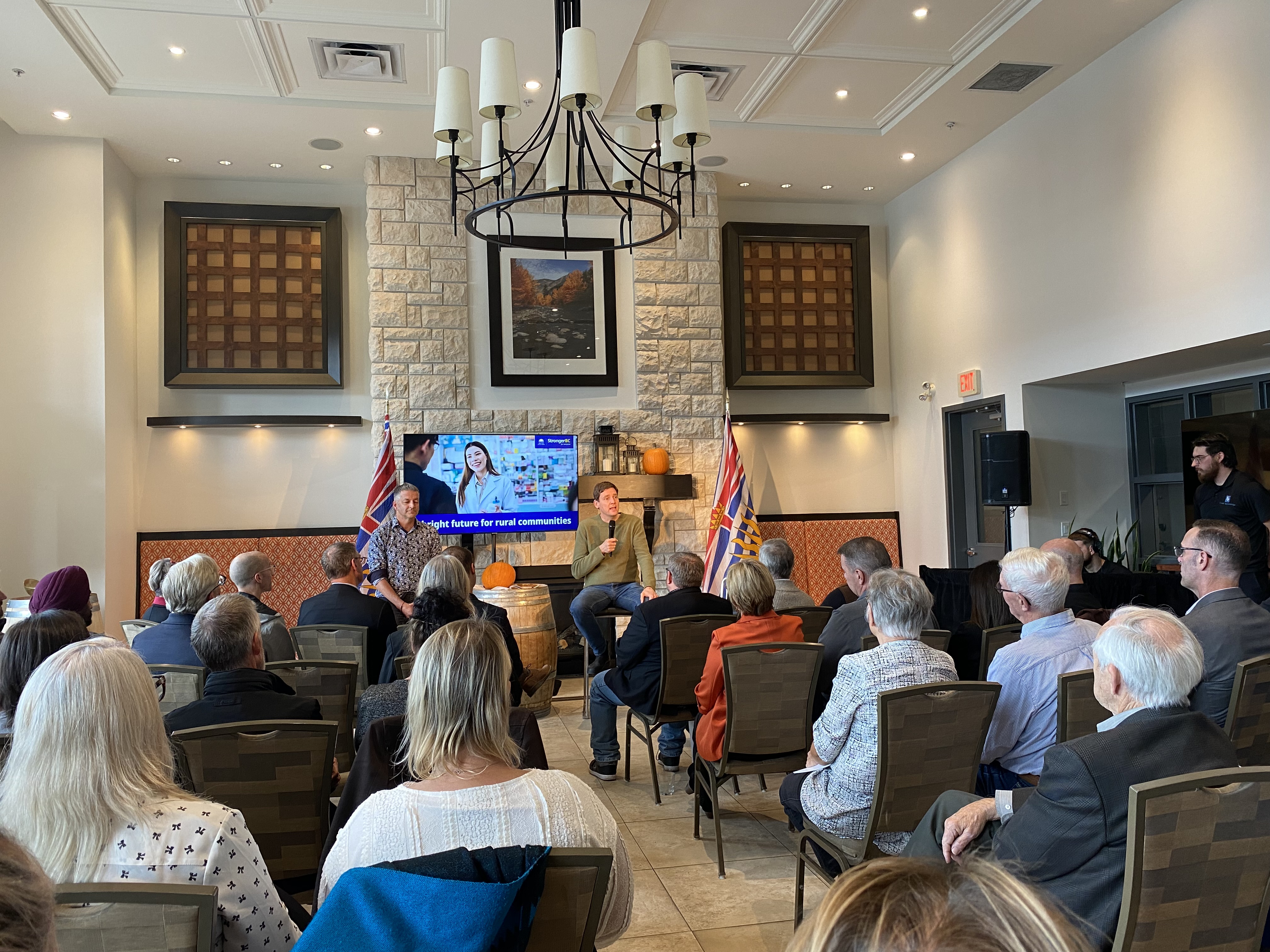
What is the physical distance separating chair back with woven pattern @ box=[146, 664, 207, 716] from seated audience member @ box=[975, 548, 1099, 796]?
99.6 inches

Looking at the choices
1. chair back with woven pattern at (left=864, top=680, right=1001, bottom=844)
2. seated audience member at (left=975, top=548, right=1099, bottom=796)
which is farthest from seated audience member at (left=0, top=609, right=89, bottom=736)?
seated audience member at (left=975, top=548, right=1099, bottom=796)

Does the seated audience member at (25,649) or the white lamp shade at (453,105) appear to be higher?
the white lamp shade at (453,105)

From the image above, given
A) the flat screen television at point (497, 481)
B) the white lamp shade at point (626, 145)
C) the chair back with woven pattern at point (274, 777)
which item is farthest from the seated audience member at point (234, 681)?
the flat screen television at point (497, 481)

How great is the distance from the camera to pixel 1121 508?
7.88m

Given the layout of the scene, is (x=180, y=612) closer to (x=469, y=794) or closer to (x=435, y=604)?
(x=435, y=604)

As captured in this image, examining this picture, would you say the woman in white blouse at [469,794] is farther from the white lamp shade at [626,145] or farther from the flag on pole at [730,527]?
the flag on pole at [730,527]

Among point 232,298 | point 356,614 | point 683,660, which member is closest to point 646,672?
point 683,660

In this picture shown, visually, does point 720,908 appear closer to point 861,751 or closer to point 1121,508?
point 861,751

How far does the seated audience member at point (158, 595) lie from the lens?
4.16 metres

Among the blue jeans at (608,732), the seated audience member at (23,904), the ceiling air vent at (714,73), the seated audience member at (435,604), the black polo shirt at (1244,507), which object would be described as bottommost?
the blue jeans at (608,732)

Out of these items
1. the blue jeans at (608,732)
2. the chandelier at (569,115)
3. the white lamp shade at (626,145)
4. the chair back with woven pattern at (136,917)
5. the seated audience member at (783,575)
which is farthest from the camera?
the seated audience member at (783,575)

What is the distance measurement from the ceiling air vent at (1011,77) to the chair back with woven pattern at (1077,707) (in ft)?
18.2

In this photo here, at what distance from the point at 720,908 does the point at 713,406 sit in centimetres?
609

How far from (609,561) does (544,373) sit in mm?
2342
